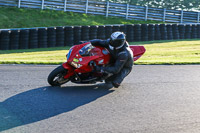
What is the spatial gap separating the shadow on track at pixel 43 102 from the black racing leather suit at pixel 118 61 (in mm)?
368

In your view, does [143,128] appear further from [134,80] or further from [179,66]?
[179,66]

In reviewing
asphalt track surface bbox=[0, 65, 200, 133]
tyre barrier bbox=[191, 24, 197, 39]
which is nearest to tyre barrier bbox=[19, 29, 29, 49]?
asphalt track surface bbox=[0, 65, 200, 133]

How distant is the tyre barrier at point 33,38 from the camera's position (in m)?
17.7

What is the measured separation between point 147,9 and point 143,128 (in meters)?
26.1

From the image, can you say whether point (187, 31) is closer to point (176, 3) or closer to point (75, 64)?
point (75, 64)

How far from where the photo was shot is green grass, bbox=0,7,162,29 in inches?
→ 984

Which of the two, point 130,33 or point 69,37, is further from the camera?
point 130,33

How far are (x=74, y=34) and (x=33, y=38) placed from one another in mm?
2333

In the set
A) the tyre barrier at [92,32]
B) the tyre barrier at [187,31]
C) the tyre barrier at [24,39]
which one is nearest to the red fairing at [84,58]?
the tyre barrier at [24,39]

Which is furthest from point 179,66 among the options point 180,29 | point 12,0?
point 12,0

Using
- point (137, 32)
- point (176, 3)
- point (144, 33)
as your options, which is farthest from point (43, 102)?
point (176, 3)

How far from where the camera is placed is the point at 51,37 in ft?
61.3

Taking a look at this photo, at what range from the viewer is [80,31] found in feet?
63.6

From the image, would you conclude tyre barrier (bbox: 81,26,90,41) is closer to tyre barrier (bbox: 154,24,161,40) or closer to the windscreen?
tyre barrier (bbox: 154,24,161,40)
